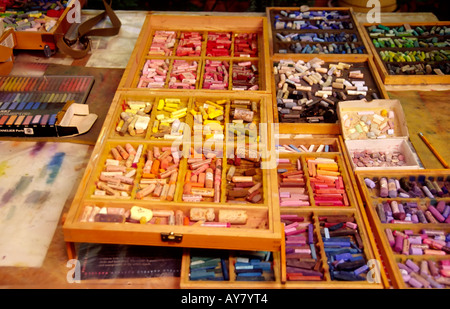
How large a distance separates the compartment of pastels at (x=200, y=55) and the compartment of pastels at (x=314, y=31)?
43 centimetres

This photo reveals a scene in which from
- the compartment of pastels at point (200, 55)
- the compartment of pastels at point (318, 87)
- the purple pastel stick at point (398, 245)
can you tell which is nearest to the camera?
the purple pastel stick at point (398, 245)

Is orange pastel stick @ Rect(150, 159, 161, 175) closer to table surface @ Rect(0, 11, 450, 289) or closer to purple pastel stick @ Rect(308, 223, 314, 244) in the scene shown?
table surface @ Rect(0, 11, 450, 289)

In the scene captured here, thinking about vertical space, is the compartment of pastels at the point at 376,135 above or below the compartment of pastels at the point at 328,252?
above

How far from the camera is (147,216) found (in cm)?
348

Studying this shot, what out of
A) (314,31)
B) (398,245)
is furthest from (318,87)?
(398,245)

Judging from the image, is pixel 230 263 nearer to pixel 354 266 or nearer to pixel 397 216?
pixel 354 266

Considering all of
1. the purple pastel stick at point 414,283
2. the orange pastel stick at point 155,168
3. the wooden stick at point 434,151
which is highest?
the orange pastel stick at point 155,168

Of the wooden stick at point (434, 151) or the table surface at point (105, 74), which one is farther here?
the wooden stick at point (434, 151)

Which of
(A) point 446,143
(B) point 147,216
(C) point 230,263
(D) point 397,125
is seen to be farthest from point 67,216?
(A) point 446,143

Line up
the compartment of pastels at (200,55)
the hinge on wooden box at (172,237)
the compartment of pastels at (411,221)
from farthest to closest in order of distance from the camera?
1. the compartment of pastels at (200,55)
2. the compartment of pastels at (411,221)
3. the hinge on wooden box at (172,237)

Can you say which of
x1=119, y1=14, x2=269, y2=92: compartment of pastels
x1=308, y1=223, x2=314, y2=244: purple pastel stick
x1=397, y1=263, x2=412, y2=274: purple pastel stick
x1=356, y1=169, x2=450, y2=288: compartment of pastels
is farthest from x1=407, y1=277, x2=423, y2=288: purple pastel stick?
x1=119, y1=14, x2=269, y2=92: compartment of pastels

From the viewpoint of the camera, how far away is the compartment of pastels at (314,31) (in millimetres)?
6102

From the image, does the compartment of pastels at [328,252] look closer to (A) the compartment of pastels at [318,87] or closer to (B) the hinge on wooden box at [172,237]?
(B) the hinge on wooden box at [172,237]

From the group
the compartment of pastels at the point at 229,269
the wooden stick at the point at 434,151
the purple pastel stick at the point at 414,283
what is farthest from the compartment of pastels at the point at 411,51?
the compartment of pastels at the point at 229,269
